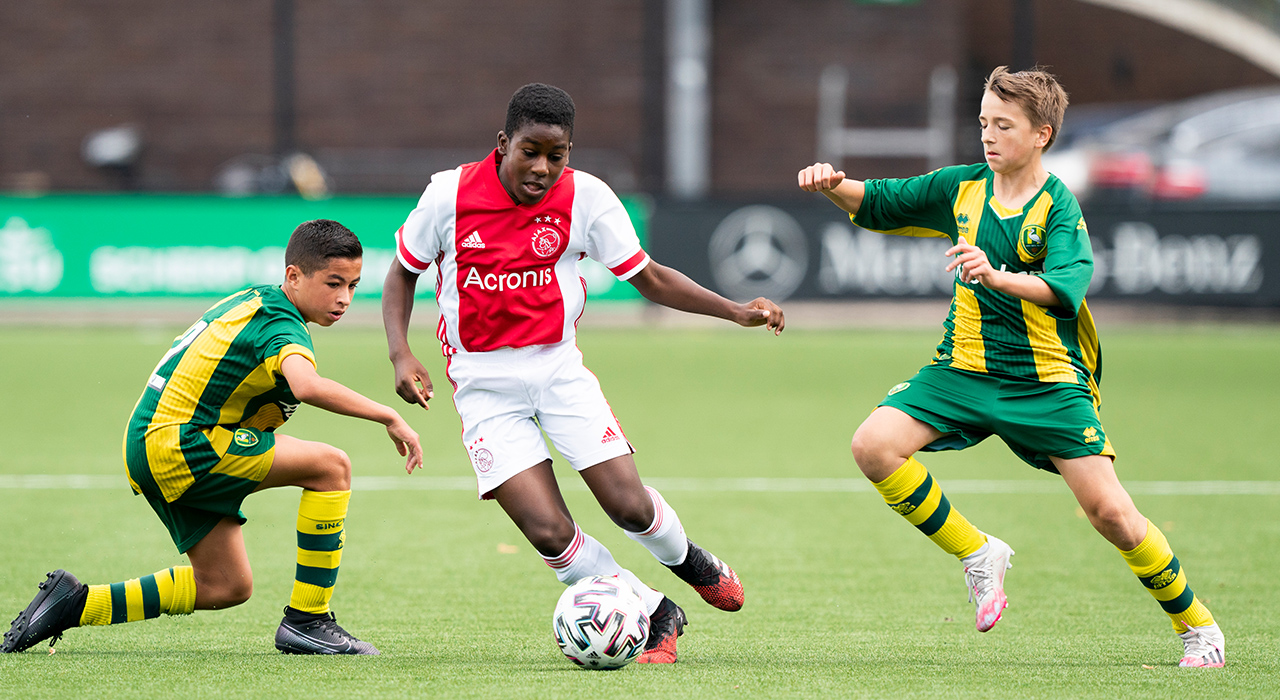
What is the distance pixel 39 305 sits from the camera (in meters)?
14.3

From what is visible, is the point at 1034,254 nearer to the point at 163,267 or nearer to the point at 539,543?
the point at 539,543

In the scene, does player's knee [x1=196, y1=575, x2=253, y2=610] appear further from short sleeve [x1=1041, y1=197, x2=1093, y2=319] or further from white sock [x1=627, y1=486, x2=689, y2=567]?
short sleeve [x1=1041, y1=197, x2=1093, y2=319]

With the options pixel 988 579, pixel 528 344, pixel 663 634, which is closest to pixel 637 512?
pixel 663 634

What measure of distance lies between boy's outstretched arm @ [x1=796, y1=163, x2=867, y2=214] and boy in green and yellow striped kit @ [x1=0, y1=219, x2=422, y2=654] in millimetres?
1478

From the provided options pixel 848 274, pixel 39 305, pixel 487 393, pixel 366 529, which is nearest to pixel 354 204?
pixel 39 305

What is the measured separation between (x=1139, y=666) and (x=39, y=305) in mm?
13058

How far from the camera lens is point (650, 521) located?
417 centimetres

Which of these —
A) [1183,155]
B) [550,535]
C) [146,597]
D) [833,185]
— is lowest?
[146,597]

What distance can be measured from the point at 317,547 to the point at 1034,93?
2644 millimetres

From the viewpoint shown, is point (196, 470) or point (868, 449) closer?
point (196, 470)

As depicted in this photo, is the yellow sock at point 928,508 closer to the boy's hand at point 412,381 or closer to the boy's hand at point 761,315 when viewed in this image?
the boy's hand at point 761,315

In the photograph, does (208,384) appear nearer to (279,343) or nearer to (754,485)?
(279,343)

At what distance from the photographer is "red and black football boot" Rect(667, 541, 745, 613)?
14.3 ft

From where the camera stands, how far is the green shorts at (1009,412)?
13.6ft
